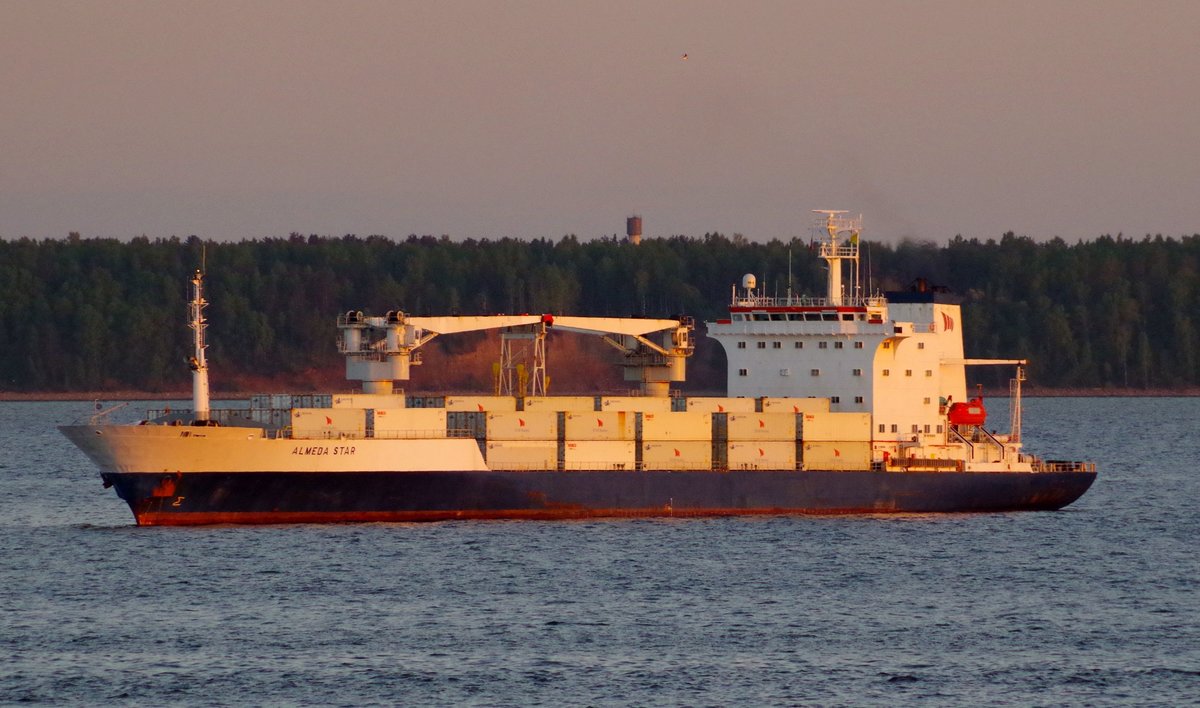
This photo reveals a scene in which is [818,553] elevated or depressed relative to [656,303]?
depressed

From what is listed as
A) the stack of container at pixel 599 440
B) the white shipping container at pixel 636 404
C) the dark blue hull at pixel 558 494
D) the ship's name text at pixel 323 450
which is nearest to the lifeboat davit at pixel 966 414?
the dark blue hull at pixel 558 494

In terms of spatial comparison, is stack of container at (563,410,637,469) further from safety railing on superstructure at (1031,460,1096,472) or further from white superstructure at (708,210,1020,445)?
safety railing on superstructure at (1031,460,1096,472)

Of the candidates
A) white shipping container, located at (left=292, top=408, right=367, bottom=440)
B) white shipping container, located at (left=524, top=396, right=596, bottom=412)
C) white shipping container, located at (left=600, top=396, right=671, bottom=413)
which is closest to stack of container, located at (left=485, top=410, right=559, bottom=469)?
white shipping container, located at (left=524, top=396, right=596, bottom=412)

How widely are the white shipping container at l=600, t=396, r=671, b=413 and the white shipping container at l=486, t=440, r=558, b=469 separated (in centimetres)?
296

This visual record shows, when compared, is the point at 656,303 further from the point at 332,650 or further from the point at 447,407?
the point at 332,650

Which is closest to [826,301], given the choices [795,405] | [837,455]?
[795,405]

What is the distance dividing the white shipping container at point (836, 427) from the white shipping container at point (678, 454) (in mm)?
3197

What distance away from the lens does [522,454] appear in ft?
187

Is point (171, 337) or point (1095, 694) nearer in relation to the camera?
point (1095, 694)

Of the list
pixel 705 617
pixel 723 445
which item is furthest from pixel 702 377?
pixel 705 617

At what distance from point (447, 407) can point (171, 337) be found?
120 metres

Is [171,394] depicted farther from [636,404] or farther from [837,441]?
[837,441]

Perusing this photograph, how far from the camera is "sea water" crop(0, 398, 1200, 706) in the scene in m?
35.3

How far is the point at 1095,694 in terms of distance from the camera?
114 ft
